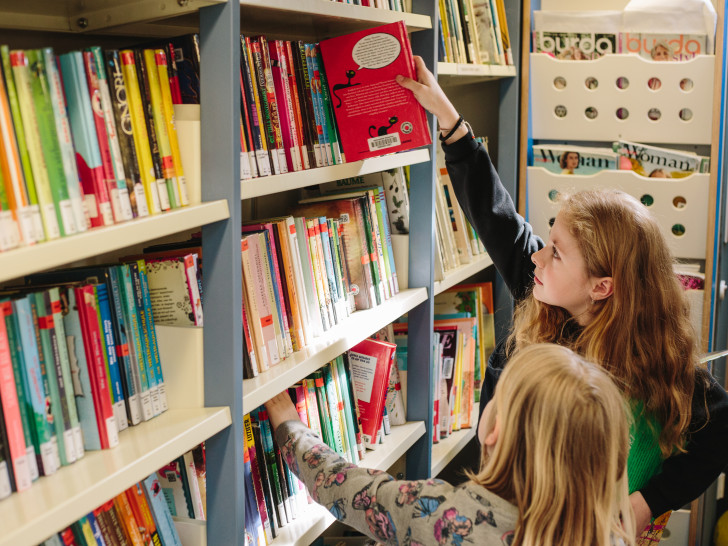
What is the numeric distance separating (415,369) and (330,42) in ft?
2.84

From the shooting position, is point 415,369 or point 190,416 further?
point 415,369

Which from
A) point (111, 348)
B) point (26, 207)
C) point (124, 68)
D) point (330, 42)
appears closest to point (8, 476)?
point (111, 348)

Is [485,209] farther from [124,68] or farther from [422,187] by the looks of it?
[124,68]

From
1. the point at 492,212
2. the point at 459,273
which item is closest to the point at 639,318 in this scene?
the point at 492,212

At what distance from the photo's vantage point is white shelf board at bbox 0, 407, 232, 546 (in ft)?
2.73

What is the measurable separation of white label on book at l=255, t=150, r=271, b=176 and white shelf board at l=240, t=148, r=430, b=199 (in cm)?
4

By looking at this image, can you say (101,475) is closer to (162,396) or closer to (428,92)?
(162,396)

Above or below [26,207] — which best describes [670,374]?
below

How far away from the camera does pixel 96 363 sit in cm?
101

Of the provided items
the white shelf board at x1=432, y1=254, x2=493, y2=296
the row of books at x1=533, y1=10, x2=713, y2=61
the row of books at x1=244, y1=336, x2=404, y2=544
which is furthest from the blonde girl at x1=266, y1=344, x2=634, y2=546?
the row of books at x1=533, y1=10, x2=713, y2=61

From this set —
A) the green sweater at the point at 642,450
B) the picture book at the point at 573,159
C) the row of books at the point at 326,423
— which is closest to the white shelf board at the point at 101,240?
the row of books at the point at 326,423

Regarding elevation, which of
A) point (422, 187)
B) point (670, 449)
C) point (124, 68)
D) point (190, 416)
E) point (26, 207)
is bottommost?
point (670, 449)

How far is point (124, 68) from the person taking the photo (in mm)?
1012

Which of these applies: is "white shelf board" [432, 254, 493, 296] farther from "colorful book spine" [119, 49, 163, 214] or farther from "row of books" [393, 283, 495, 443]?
"colorful book spine" [119, 49, 163, 214]
